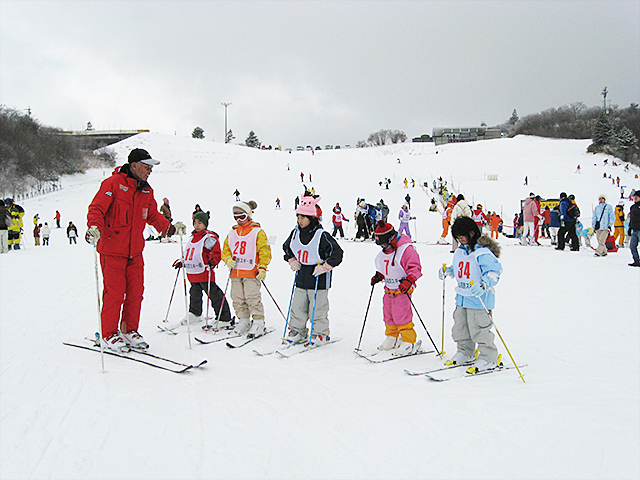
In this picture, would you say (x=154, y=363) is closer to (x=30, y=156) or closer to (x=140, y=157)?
(x=140, y=157)

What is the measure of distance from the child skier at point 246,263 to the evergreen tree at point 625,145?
61609 millimetres

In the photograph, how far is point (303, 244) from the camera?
5.68 meters

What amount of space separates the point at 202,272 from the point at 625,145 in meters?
67.6

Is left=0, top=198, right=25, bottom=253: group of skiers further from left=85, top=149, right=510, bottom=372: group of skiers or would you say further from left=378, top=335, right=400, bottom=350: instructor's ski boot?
left=378, top=335, right=400, bottom=350: instructor's ski boot

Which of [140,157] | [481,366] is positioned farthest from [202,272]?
[481,366]

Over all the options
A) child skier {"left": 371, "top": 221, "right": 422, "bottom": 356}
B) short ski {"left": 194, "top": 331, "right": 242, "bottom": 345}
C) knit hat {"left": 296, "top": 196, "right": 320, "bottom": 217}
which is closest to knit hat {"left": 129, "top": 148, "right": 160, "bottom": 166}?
knit hat {"left": 296, "top": 196, "right": 320, "bottom": 217}

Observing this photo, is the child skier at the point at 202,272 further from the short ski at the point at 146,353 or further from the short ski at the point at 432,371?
the short ski at the point at 432,371

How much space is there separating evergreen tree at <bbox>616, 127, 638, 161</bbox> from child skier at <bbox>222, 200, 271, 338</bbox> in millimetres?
61609

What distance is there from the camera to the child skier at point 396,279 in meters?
5.21

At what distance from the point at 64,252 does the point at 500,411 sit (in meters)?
15.9

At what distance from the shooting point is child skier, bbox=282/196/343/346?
5582 mm

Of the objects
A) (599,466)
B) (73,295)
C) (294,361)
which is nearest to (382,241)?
(294,361)

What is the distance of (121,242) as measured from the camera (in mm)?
4883

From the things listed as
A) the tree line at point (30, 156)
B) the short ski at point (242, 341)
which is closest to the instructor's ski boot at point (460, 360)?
the short ski at point (242, 341)
